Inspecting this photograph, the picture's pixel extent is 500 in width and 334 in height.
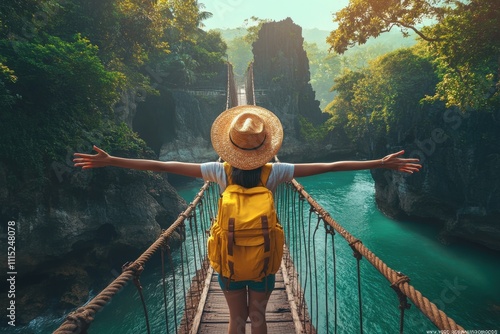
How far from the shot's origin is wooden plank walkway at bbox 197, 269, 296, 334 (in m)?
2.13

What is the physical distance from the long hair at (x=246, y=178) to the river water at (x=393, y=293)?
6.87 m

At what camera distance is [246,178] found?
53.9 inches

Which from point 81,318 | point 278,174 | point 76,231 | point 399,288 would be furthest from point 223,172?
point 76,231

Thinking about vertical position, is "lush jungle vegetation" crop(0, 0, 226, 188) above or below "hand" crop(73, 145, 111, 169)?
above

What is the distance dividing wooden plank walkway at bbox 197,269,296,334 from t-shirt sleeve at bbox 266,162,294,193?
130 centimetres

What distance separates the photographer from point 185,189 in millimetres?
18141

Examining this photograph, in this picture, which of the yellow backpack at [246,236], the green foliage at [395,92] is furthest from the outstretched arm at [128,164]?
the green foliage at [395,92]

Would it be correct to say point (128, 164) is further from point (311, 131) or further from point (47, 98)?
point (311, 131)

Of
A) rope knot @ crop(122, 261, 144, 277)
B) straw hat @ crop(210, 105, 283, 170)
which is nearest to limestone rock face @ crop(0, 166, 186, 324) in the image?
rope knot @ crop(122, 261, 144, 277)

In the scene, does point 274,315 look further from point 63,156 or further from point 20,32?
point 20,32

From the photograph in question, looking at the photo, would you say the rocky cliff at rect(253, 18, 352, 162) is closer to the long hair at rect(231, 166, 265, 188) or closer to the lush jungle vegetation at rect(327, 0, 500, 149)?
the lush jungle vegetation at rect(327, 0, 500, 149)

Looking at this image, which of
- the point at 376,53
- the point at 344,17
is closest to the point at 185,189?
the point at 344,17

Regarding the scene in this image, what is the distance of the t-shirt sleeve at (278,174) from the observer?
1.45m

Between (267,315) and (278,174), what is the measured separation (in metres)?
1.41
